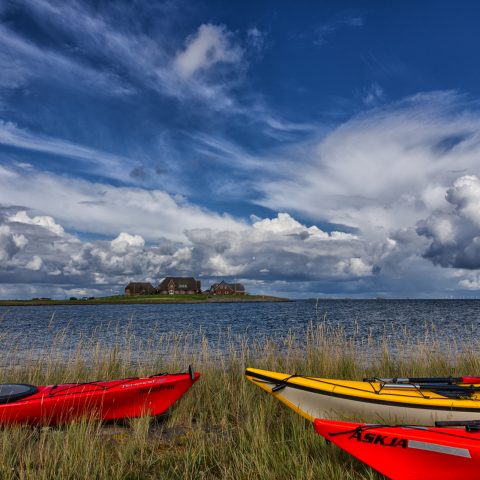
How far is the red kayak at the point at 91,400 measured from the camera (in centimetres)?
618

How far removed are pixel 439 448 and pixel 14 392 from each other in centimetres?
574

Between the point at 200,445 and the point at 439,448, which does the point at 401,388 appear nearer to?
the point at 439,448

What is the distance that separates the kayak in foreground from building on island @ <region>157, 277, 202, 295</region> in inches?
4135

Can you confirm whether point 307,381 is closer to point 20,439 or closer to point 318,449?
point 318,449

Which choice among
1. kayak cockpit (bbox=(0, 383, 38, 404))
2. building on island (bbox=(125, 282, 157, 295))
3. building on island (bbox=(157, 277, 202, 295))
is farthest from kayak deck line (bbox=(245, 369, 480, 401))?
building on island (bbox=(125, 282, 157, 295))

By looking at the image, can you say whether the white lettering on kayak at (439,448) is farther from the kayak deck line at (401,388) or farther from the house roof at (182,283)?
the house roof at (182,283)

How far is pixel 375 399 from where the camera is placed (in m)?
5.17

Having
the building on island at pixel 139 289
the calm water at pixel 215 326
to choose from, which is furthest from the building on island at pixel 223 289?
the calm water at pixel 215 326

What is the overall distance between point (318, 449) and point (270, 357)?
499 cm

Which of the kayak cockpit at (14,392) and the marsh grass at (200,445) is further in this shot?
the kayak cockpit at (14,392)

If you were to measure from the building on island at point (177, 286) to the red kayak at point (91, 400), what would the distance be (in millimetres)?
103676

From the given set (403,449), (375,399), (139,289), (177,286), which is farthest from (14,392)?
(139,289)

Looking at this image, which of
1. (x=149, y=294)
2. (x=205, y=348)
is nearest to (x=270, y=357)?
(x=205, y=348)

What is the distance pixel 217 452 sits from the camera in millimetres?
4824
